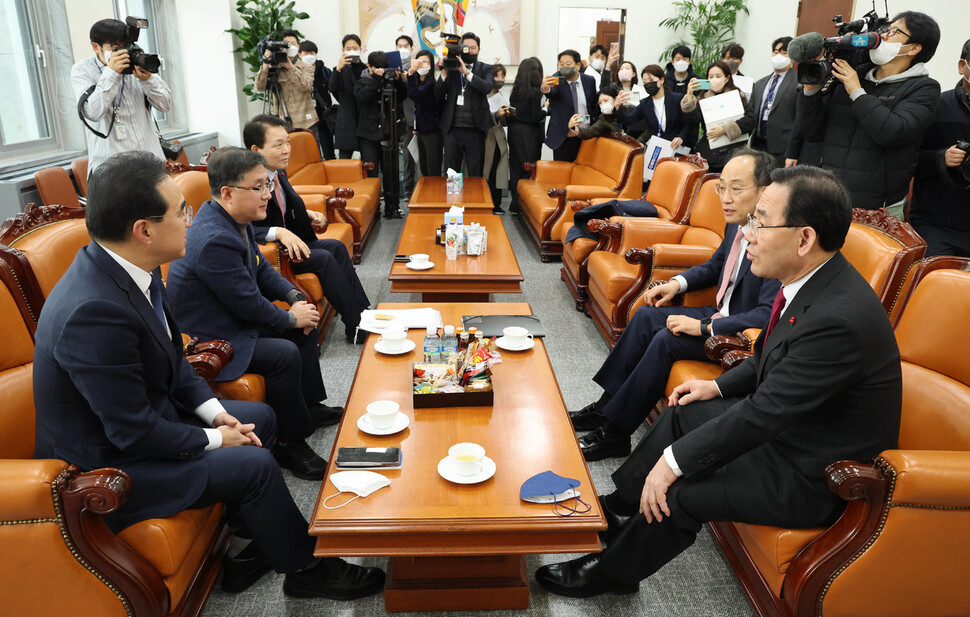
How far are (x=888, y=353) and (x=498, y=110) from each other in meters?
5.27

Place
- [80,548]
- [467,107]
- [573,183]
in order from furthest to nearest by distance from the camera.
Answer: [467,107] → [573,183] → [80,548]

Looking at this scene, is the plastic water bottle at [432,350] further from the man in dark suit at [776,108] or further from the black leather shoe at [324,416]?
the man in dark suit at [776,108]

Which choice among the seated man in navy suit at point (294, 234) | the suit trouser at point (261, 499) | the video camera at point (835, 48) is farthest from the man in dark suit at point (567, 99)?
the suit trouser at point (261, 499)

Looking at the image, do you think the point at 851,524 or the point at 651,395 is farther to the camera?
the point at 651,395

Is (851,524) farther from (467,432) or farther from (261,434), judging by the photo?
(261,434)

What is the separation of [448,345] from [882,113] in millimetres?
2049

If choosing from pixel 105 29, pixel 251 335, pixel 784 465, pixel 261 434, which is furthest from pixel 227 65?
pixel 784 465

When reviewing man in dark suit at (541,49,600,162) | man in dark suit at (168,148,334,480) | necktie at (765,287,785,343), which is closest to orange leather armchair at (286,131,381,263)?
man in dark suit at (541,49,600,162)

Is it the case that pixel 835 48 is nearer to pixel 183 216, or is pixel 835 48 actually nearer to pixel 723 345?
pixel 723 345

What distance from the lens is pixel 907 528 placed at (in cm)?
137

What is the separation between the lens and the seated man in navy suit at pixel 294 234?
3.06 meters

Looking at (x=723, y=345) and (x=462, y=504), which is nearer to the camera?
(x=462, y=504)

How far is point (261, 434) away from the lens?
1.94 m

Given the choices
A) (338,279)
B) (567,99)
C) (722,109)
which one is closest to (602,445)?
(338,279)
